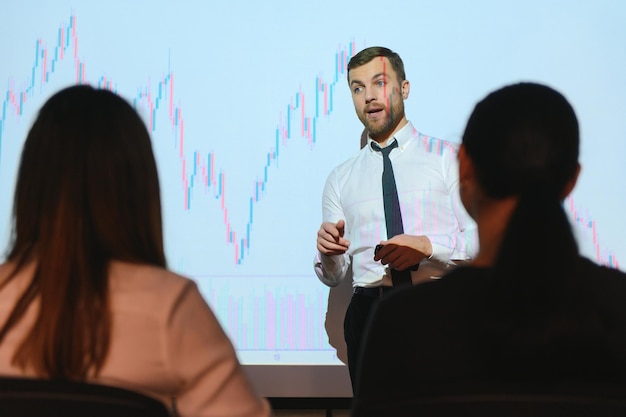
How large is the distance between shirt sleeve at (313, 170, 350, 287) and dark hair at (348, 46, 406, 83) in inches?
17.1

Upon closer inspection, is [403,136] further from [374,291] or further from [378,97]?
[374,291]

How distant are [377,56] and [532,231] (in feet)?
6.03

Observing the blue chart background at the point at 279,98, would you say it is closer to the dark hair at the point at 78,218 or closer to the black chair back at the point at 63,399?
the dark hair at the point at 78,218

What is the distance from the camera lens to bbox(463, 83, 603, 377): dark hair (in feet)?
2.68

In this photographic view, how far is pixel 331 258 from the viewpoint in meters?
2.37

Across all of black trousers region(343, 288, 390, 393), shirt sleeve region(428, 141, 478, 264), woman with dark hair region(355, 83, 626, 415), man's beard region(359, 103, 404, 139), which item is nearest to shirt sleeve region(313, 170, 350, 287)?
black trousers region(343, 288, 390, 393)

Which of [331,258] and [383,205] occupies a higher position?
[383,205]

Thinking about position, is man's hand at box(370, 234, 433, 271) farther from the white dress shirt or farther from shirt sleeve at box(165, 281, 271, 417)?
shirt sleeve at box(165, 281, 271, 417)

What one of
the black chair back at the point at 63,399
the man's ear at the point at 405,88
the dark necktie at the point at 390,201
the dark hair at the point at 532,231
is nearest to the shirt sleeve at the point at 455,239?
the dark necktie at the point at 390,201

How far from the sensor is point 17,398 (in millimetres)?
709

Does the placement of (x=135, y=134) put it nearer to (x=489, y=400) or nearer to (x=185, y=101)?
(x=489, y=400)

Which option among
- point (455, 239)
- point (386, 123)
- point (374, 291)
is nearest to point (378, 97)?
point (386, 123)

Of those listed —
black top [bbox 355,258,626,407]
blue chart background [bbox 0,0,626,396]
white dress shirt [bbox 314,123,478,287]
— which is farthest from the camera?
blue chart background [bbox 0,0,626,396]

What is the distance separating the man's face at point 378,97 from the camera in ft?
8.50
